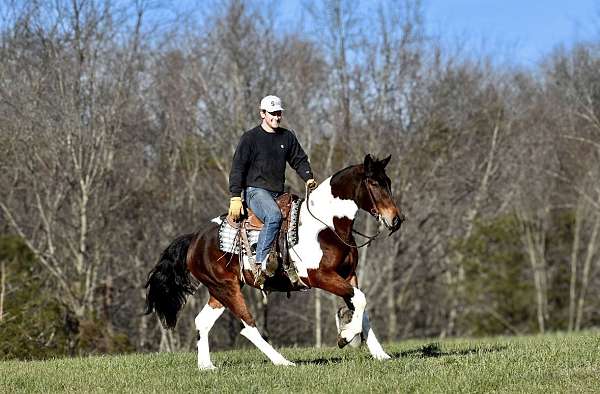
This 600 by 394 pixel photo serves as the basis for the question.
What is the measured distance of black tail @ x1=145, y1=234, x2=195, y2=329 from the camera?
11.3 m

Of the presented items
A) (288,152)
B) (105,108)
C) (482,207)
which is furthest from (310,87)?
(288,152)

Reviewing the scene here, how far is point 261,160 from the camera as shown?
10.2m

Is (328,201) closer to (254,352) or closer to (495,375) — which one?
(495,375)

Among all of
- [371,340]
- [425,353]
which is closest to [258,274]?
[371,340]

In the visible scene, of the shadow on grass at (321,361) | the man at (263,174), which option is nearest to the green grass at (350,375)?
the shadow on grass at (321,361)

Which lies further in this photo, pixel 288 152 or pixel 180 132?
pixel 180 132

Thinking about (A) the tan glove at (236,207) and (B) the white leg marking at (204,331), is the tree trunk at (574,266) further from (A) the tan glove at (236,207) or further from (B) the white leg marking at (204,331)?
(A) the tan glove at (236,207)

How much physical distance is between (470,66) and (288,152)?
24950 millimetres

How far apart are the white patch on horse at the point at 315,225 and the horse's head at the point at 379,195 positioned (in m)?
0.25

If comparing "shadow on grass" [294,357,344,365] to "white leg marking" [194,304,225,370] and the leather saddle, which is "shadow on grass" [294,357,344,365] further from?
the leather saddle

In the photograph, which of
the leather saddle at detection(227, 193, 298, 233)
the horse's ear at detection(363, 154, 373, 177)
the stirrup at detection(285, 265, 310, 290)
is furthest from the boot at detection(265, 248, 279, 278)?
the horse's ear at detection(363, 154, 373, 177)

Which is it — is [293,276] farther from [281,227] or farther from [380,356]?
[380,356]

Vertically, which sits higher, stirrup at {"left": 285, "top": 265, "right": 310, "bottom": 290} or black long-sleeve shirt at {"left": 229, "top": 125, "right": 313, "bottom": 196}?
black long-sleeve shirt at {"left": 229, "top": 125, "right": 313, "bottom": 196}

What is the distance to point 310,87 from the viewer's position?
2900 cm
